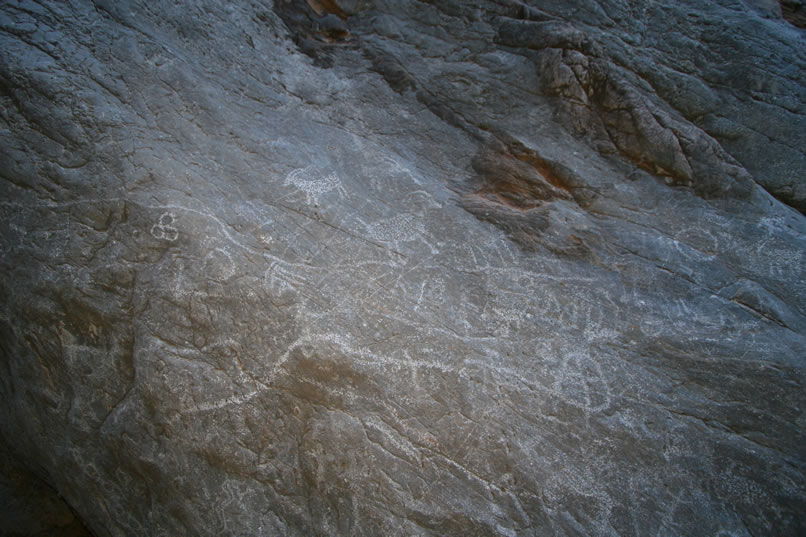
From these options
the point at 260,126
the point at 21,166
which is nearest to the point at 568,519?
the point at 260,126

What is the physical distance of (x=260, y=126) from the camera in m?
3.33

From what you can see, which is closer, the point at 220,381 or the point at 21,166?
the point at 220,381

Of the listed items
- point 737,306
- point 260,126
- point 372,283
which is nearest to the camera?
point 372,283

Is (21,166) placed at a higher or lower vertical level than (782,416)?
lower

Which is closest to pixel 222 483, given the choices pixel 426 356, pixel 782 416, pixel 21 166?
pixel 426 356

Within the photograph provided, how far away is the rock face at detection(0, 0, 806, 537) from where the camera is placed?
2.38 meters

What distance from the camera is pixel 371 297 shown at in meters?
2.77

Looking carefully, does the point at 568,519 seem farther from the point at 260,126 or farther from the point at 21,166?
the point at 21,166

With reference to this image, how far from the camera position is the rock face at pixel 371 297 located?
238 cm

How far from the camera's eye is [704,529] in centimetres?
225

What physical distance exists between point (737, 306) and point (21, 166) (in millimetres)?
4567

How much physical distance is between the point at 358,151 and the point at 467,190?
895 millimetres

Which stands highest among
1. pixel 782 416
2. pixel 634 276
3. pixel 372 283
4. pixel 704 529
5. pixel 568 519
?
pixel 634 276

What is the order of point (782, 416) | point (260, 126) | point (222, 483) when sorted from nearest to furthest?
1. point (222, 483)
2. point (782, 416)
3. point (260, 126)
